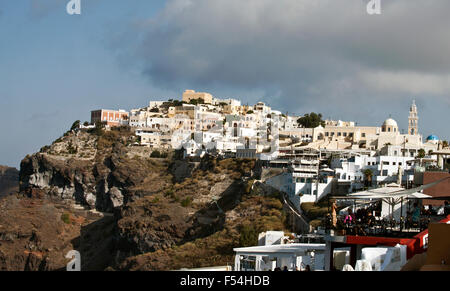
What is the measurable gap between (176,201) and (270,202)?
19534mm

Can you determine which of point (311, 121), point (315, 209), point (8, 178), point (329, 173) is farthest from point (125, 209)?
point (8, 178)

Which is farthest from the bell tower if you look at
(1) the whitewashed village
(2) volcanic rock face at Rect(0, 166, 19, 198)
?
(2) volcanic rock face at Rect(0, 166, 19, 198)

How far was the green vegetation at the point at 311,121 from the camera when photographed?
111812 mm

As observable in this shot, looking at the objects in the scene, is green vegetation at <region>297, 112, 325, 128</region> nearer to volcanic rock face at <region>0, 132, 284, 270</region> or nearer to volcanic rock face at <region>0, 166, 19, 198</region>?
volcanic rock face at <region>0, 132, 284, 270</region>

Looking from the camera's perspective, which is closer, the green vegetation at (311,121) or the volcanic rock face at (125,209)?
the volcanic rock face at (125,209)

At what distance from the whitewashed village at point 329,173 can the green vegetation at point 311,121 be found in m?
0.18

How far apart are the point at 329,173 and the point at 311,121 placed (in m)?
44.2

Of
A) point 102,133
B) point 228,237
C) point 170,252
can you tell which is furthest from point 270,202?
point 102,133

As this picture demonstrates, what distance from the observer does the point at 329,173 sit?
68.5 meters

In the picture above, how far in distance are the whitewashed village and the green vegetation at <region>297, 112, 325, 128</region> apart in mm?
185

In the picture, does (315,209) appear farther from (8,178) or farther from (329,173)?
(8,178)

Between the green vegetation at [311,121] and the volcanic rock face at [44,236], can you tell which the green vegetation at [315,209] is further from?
the green vegetation at [311,121]

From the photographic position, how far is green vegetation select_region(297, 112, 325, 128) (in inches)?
4402

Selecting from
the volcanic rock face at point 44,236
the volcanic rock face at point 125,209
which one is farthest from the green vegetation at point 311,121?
the volcanic rock face at point 44,236
